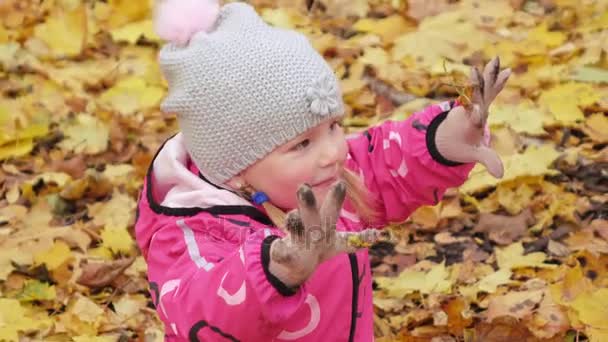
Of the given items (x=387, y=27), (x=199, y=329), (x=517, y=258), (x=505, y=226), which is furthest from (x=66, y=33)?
(x=199, y=329)

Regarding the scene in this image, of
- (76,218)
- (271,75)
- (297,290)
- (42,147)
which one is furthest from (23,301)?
(297,290)

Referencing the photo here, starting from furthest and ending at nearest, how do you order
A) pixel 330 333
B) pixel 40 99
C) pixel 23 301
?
pixel 40 99 < pixel 23 301 < pixel 330 333

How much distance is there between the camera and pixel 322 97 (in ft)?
6.24

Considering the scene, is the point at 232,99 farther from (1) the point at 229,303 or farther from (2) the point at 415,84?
(2) the point at 415,84

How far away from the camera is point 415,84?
376 cm

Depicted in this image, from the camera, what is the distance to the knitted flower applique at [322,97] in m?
1.88

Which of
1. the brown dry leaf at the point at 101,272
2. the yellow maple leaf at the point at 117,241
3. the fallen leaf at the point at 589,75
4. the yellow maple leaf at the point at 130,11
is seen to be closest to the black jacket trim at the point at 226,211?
the brown dry leaf at the point at 101,272

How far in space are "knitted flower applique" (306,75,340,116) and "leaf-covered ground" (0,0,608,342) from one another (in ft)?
0.91

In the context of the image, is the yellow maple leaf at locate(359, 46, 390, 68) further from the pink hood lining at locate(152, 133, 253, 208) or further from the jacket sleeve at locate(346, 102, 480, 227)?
the pink hood lining at locate(152, 133, 253, 208)

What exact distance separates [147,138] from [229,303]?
216cm

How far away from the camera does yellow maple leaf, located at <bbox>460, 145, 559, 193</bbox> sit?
3055 mm

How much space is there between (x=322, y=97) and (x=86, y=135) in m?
2.01

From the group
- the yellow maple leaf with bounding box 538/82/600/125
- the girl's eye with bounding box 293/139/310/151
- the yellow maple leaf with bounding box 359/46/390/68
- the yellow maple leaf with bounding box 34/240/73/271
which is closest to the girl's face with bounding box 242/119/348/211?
the girl's eye with bounding box 293/139/310/151

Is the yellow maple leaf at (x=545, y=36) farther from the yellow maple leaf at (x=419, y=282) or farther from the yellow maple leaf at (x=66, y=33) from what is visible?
the yellow maple leaf at (x=66, y=33)
